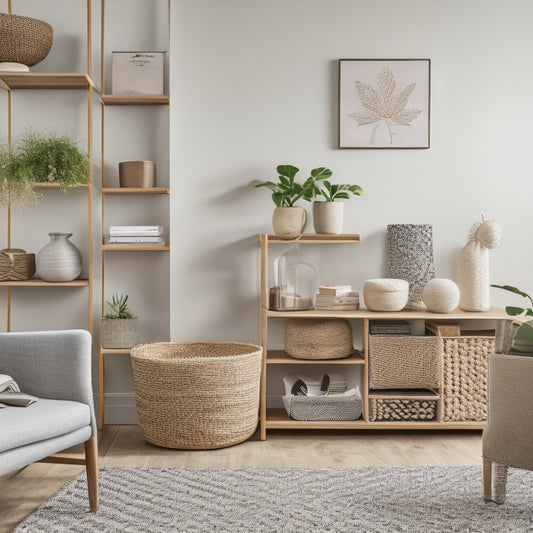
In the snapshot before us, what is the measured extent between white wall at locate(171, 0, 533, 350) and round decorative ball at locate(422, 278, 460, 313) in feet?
1.22

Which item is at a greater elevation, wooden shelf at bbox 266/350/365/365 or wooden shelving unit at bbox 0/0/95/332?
wooden shelving unit at bbox 0/0/95/332

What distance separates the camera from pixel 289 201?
146 inches

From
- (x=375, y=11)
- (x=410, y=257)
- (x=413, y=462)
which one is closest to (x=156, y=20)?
(x=375, y=11)

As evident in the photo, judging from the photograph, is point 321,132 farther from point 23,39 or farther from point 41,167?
point 23,39

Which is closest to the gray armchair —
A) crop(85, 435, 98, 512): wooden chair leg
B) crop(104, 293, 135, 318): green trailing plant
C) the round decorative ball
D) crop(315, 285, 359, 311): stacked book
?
crop(85, 435, 98, 512): wooden chair leg

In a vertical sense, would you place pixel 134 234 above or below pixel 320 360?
above

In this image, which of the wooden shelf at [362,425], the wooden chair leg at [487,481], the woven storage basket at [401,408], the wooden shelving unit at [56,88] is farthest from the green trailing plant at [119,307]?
the wooden chair leg at [487,481]

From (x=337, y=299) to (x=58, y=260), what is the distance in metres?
1.46

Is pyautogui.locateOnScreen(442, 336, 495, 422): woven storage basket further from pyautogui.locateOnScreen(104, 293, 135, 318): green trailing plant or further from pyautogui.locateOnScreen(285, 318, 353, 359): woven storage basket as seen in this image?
pyautogui.locateOnScreen(104, 293, 135, 318): green trailing plant

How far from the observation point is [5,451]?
221 cm

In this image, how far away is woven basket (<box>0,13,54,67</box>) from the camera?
3.54 m

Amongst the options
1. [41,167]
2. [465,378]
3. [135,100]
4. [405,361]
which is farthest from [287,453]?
[135,100]

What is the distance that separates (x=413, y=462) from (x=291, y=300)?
985mm

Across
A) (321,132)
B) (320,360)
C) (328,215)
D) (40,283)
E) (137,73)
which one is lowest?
(320,360)
